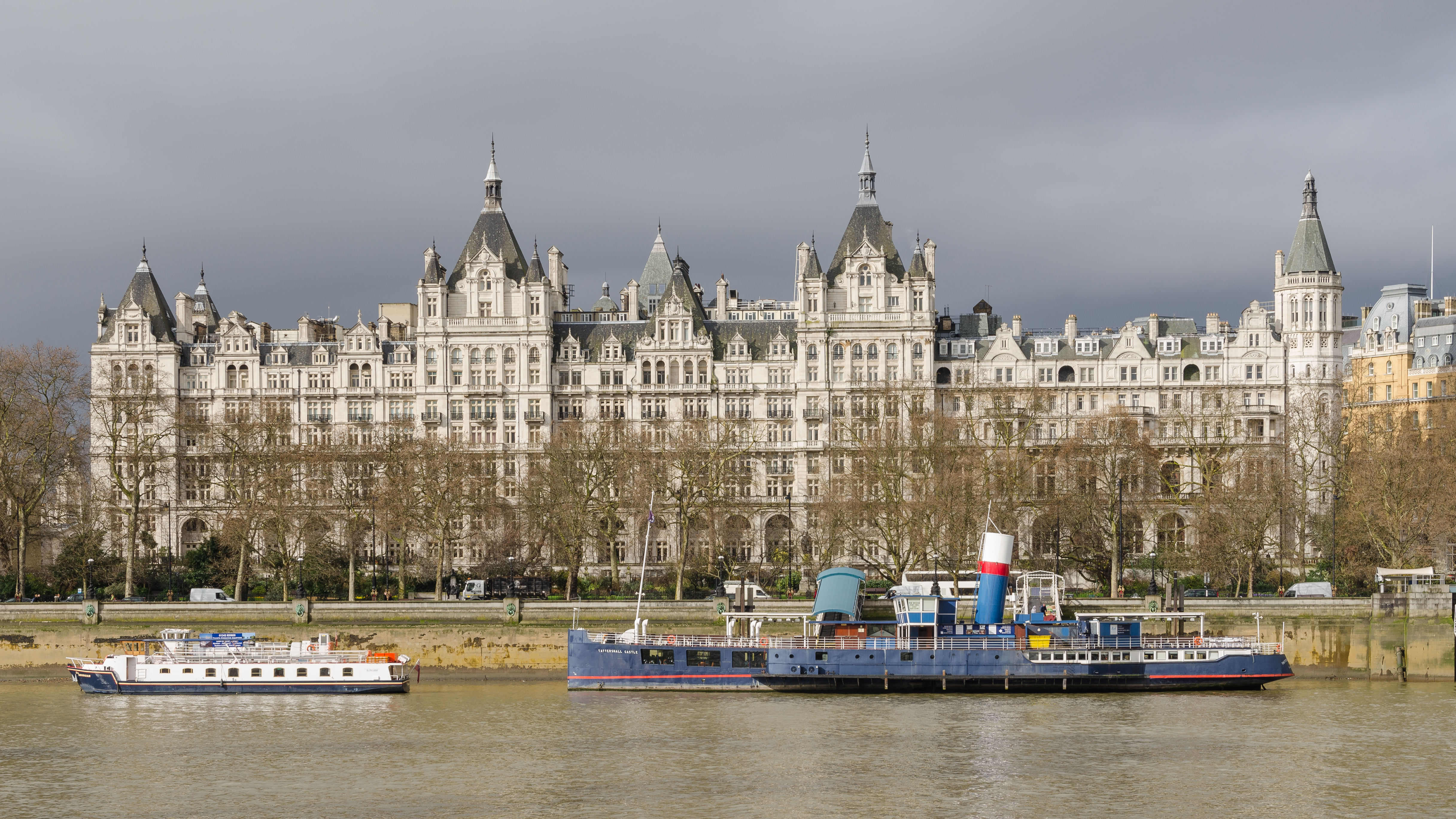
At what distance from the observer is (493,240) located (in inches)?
4712

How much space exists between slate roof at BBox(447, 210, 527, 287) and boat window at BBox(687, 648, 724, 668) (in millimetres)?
50693

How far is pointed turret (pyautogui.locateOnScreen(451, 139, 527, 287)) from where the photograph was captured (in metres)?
119

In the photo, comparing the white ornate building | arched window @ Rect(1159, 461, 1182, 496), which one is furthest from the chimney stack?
arched window @ Rect(1159, 461, 1182, 496)

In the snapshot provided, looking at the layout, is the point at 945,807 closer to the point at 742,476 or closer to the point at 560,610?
the point at 560,610

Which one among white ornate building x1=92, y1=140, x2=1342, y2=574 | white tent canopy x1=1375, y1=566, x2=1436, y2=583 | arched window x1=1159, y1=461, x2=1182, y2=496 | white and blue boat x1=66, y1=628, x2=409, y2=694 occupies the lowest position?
white and blue boat x1=66, y1=628, x2=409, y2=694

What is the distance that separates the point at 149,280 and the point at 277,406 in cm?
1312

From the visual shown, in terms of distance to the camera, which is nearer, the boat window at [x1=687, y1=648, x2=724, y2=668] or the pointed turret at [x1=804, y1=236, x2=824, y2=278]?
the boat window at [x1=687, y1=648, x2=724, y2=668]

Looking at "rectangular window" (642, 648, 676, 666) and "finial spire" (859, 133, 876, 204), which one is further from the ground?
"finial spire" (859, 133, 876, 204)

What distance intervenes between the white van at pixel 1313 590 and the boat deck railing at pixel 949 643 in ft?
37.3

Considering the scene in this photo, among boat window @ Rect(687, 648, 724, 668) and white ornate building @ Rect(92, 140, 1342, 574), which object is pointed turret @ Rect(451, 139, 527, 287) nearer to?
white ornate building @ Rect(92, 140, 1342, 574)

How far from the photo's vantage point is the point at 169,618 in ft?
281

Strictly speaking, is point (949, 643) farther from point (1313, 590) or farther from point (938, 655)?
point (1313, 590)

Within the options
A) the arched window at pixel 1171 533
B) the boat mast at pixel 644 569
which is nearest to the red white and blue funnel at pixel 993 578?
the boat mast at pixel 644 569

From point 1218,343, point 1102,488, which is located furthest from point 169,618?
point 1218,343
